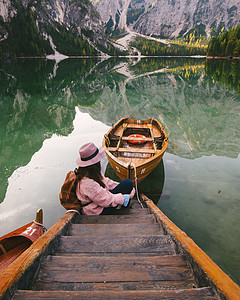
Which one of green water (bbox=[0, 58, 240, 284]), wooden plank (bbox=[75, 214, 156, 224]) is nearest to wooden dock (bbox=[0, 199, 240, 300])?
wooden plank (bbox=[75, 214, 156, 224])

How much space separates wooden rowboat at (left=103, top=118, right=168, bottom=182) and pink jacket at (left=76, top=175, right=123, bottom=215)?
5.43ft

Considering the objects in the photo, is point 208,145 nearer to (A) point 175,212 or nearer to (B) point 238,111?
(A) point 175,212

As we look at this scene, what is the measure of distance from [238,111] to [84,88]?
15.8 metres

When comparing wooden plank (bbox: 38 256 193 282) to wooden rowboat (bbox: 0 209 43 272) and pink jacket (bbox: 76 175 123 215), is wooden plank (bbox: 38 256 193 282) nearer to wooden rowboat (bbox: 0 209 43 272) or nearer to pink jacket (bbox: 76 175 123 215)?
pink jacket (bbox: 76 175 123 215)

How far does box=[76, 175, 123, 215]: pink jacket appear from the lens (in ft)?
9.78

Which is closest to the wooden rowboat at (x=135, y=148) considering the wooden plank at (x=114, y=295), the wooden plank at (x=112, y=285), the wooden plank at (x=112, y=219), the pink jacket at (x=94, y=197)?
the wooden plank at (x=112, y=219)

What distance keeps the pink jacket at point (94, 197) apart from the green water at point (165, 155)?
2030mm

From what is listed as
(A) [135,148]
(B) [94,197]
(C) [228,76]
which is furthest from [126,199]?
(C) [228,76]

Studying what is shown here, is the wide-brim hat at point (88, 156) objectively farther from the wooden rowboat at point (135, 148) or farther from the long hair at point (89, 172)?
the wooden rowboat at point (135, 148)

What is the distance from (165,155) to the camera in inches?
329

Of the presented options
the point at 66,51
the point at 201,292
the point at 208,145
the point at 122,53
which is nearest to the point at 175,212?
the point at 201,292

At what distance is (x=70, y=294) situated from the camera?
135 cm

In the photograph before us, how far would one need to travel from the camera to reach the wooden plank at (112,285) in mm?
1509

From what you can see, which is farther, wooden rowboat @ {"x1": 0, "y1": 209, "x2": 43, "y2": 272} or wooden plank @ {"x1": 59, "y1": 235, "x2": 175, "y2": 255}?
wooden rowboat @ {"x1": 0, "y1": 209, "x2": 43, "y2": 272}
